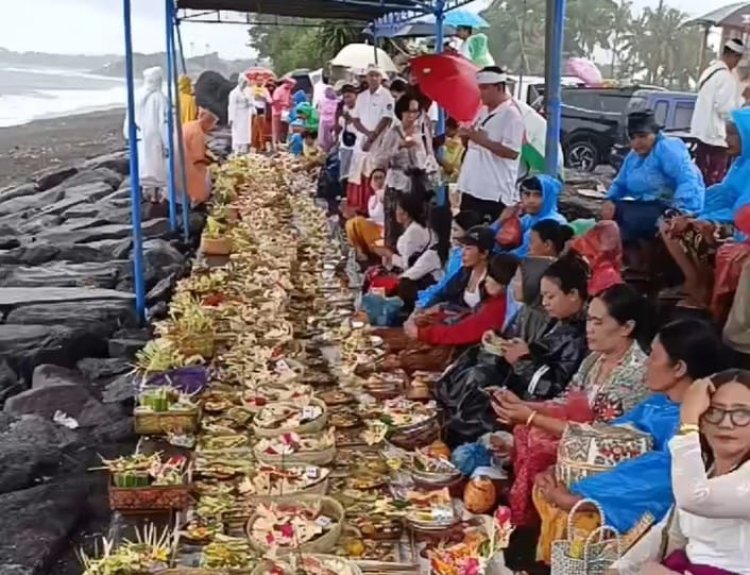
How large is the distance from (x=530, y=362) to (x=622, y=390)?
27.3 inches

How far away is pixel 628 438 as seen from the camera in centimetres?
278

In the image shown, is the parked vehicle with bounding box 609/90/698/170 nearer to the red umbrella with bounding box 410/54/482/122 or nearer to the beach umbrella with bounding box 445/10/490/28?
the beach umbrella with bounding box 445/10/490/28

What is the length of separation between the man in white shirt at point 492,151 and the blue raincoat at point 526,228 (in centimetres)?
84

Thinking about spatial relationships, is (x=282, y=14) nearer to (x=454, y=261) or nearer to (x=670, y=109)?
(x=670, y=109)

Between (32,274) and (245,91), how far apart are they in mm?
8925

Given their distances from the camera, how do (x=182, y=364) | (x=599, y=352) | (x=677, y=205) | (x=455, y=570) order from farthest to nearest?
1. (x=677, y=205)
2. (x=182, y=364)
3. (x=599, y=352)
4. (x=455, y=570)

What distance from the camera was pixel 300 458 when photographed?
3.44 metres

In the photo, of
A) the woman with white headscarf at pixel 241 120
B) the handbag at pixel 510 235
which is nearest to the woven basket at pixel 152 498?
the handbag at pixel 510 235

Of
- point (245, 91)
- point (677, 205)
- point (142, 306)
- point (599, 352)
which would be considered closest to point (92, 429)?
point (142, 306)

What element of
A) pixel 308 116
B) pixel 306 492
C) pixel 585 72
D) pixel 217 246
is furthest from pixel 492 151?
pixel 585 72

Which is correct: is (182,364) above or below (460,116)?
below

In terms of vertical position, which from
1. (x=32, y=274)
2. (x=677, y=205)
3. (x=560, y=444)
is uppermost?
(x=677, y=205)

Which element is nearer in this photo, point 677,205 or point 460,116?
point 677,205

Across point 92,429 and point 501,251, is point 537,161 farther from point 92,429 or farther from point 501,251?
point 92,429
